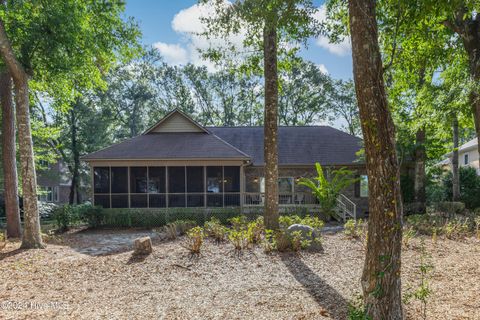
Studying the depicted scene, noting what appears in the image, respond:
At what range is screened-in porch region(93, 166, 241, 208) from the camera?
14.8 m

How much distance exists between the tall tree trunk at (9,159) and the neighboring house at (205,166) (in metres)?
4.50

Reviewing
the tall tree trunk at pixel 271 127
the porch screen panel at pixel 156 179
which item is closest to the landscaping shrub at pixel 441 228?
the tall tree trunk at pixel 271 127

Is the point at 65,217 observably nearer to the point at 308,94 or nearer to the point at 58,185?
the point at 58,185

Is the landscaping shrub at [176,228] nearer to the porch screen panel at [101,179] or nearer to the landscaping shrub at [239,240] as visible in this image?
the landscaping shrub at [239,240]

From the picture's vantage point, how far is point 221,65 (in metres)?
9.19

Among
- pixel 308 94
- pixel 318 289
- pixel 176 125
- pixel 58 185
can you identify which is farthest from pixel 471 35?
pixel 58 185

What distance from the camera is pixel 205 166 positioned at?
14.6 metres

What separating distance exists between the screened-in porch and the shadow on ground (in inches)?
317

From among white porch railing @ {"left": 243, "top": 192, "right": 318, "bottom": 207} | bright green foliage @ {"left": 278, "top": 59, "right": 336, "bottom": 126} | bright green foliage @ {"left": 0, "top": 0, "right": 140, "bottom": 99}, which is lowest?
white porch railing @ {"left": 243, "top": 192, "right": 318, "bottom": 207}

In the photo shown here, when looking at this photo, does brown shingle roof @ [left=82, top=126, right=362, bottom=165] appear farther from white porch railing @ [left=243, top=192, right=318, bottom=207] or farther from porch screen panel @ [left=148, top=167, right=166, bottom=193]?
white porch railing @ [left=243, top=192, right=318, bottom=207]

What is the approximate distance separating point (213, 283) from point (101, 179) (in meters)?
12.1

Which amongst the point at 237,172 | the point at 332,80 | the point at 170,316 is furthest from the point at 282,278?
the point at 332,80

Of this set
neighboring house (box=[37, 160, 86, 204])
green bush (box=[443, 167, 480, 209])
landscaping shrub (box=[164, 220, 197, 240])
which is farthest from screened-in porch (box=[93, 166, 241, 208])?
neighboring house (box=[37, 160, 86, 204])

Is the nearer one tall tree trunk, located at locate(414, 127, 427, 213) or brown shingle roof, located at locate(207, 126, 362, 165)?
tall tree trunk, located at locate(414, 127, 427, 213)
